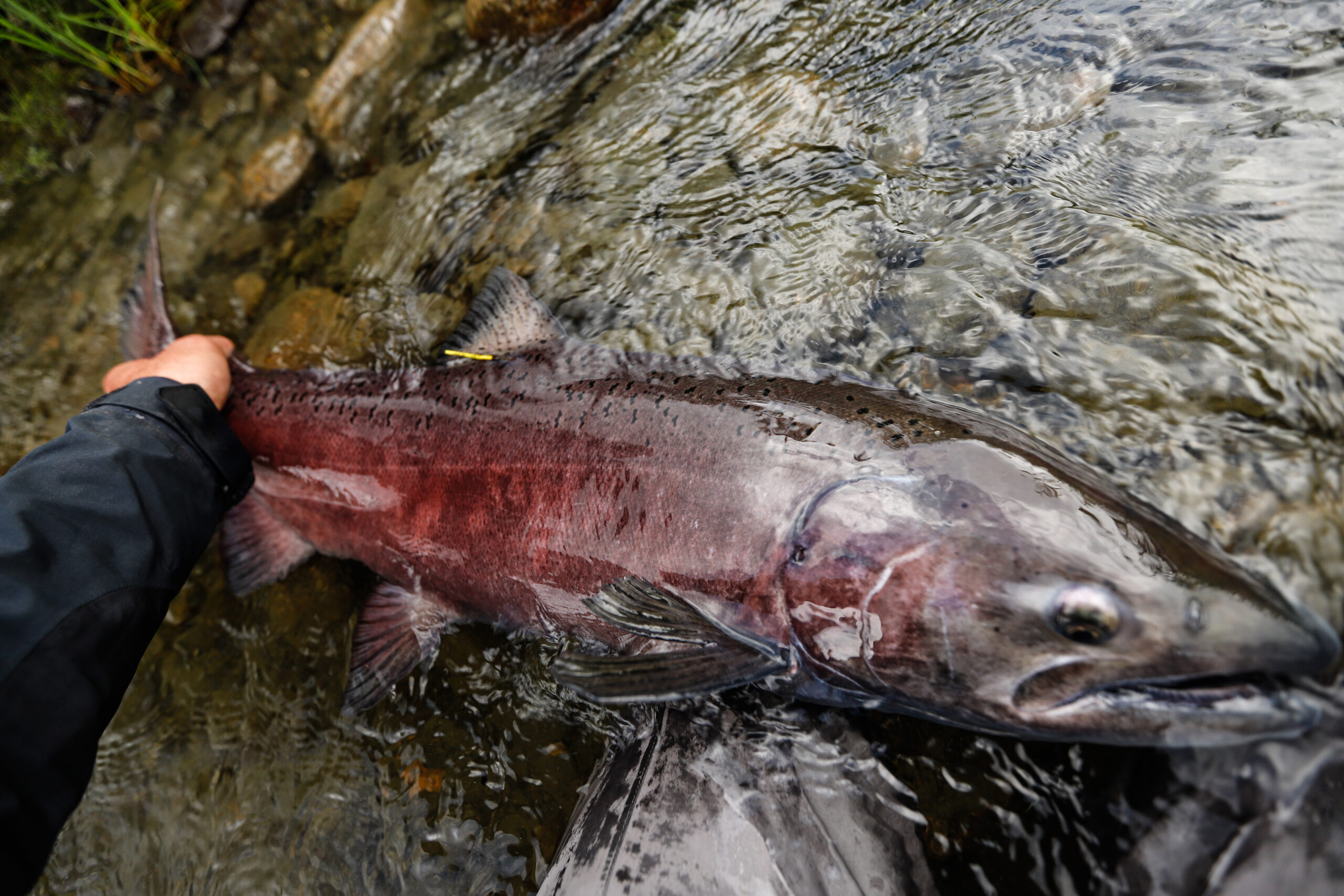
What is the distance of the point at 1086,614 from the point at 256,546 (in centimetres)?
371

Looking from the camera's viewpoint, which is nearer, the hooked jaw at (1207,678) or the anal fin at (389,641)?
the hooked jaw at (1207,678)

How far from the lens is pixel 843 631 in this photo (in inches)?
87.0

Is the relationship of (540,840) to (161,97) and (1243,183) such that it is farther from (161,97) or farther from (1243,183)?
(161,97)

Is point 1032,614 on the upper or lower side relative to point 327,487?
lower

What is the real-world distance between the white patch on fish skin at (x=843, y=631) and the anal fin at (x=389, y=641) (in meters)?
1.76

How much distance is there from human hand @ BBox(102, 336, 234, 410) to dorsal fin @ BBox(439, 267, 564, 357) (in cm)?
129

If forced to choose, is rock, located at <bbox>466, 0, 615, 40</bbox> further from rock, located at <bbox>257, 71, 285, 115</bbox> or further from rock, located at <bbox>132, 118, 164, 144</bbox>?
rock, located at <bbox>132, 118, 164, 144</bbox>

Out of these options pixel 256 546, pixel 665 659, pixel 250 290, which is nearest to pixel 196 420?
pixel 256 546

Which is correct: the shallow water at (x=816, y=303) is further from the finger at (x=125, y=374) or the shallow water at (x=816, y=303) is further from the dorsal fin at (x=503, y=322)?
the finger at (x=125, y=374)

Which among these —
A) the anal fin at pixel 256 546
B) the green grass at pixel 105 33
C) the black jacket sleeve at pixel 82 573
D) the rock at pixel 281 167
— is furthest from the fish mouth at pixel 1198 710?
the green grass at pixel 105 33

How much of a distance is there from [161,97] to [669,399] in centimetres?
540

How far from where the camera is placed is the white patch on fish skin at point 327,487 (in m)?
3.22

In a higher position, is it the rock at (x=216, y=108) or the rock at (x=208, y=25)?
the rock at (x=208, y=25)

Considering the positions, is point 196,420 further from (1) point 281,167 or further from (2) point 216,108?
(2) point 216,108
